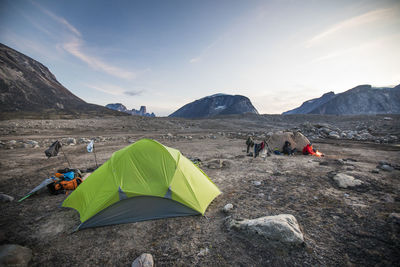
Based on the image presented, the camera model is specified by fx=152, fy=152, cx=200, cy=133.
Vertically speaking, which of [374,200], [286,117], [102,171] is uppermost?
[286,117]

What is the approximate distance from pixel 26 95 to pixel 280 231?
102 meters

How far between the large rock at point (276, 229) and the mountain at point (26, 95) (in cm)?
6843

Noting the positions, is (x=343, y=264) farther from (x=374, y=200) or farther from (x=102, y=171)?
(x=102, y=171)

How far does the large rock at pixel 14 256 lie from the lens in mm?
2566

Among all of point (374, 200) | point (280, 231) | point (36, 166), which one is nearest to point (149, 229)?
point (280, 231)

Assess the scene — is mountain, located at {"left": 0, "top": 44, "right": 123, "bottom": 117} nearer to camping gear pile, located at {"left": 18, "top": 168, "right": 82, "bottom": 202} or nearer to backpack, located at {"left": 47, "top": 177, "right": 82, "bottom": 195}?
camping gear pile, located at {"left": 18, "top": 168, "right": 82, "bottom": 202}

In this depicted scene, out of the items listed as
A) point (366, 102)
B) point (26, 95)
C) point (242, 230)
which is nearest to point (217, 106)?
point (366, 102)

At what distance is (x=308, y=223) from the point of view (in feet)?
12.1

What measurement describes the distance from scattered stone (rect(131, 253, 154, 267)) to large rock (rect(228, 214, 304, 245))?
1834mm

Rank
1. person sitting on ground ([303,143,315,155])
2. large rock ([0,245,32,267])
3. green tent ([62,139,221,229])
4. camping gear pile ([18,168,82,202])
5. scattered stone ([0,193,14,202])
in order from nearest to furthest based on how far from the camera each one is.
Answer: large rock ([0,245,32,267]), green tent ([62,139,221,229]), scattered stone ([0,193,14,202]), camping gear pile ([18,168,82,202]), person sitting on ground ([303,143,315,155])

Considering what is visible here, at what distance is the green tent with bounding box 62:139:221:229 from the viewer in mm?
3863

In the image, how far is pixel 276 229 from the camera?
3.09 m

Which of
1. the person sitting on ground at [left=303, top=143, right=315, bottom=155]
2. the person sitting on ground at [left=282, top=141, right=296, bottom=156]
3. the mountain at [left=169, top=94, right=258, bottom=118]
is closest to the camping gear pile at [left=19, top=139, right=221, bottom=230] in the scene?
the person sitting on ground at [left=282, top=141, right=296, bottom=156]

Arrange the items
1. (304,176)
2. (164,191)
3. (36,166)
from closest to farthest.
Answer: (164,191), (304,176), (36,166)
